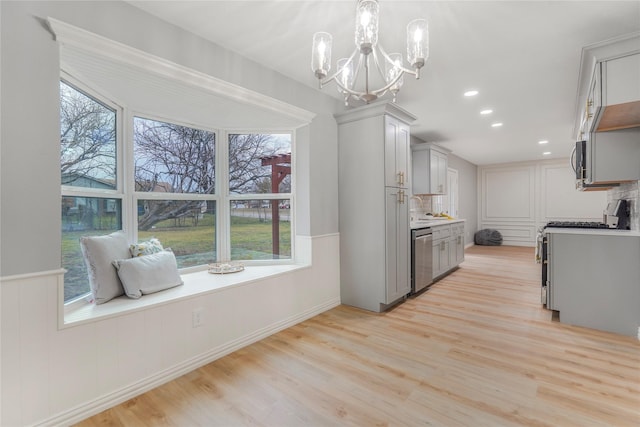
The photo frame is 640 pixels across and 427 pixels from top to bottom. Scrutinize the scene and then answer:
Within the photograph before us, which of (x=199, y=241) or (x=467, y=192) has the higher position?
(x=467, y=192)

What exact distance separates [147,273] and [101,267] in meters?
0.27

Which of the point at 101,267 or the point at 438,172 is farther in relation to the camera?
the point at 438,172

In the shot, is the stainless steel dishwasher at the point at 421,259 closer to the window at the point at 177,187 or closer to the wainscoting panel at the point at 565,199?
the window at the point at 177,187

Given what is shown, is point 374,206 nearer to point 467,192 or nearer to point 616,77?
point 616,77

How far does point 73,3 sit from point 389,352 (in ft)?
9.98

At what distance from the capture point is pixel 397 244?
127 inches

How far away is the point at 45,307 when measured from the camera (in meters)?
1.48

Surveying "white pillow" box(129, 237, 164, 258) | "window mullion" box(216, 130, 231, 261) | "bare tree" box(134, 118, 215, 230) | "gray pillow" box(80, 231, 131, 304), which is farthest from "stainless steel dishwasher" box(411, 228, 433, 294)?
"gray pillow" box(80, 231, 131, 304)

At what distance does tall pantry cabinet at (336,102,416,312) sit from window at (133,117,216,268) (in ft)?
4.79

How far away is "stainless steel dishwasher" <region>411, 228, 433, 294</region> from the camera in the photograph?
11.9 feet

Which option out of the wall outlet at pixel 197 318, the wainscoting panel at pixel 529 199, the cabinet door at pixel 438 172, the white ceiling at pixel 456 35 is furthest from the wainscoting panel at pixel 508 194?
the wall outlet at pixel 197 318

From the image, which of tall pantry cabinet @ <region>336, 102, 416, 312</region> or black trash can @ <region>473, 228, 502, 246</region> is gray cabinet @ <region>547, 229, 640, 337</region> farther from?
black trash can @ <region>473, 228, 502, 246</region>

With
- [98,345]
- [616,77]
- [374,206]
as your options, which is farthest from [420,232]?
[98,345]

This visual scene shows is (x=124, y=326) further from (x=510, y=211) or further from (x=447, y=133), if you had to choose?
(x=510, y=211)
